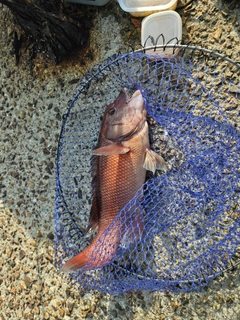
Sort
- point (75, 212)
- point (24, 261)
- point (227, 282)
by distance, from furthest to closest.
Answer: point (24, 261)
point (75, 212)
point (227, 282)

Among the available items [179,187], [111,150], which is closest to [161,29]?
[111,150]

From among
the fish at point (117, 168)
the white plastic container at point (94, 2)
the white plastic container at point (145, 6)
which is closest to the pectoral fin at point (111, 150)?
the fish at point (117, 168)

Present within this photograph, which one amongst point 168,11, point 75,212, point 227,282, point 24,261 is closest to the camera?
point 227,282

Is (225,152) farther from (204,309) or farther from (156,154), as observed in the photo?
(204,309)

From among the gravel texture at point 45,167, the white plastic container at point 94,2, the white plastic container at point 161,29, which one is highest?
the white plastic container at point 94,2

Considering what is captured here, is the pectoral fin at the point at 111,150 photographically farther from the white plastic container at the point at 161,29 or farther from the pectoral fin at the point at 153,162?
the white plastic container at the point at 161,29

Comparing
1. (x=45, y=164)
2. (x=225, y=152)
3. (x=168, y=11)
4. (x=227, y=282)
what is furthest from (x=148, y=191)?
(x=168, y=11)
